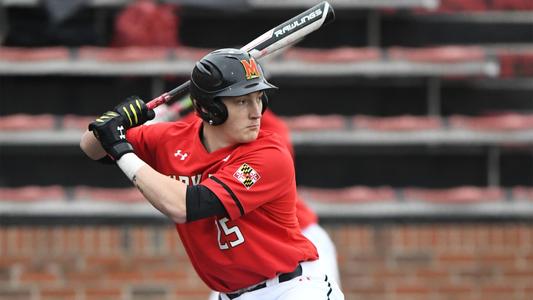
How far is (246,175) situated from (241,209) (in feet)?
0.45

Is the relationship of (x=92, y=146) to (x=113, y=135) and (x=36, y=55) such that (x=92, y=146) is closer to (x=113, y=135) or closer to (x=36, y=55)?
(x=113, y=135)

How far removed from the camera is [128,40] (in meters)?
9.34

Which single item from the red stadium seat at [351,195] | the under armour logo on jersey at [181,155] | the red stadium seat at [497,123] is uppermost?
the under armour logo on jersey at [181,155]

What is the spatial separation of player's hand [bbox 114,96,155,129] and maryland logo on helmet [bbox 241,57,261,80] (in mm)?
482

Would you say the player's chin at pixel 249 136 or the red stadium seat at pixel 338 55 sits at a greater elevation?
the red stadium seat at pixel 338 55

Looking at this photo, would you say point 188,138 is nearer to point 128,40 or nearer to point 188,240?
point 188,240

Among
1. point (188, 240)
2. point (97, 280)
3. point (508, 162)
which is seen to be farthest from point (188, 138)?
point (508, 162)

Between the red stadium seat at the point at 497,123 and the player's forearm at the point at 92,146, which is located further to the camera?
the red stadium seat at the point at 497,123

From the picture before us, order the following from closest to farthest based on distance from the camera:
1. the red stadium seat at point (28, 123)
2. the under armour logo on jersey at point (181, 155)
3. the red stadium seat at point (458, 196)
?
the under armour logo on jersey at point (181, 155)
the red stadium seat at point (28, 123)
the red stadium seat at point (458, 196)

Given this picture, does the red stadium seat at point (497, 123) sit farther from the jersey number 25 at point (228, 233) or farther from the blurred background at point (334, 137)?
the jersey number 25 at point (228, 233)

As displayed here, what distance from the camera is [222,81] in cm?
491

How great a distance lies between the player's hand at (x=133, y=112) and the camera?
5086 mm

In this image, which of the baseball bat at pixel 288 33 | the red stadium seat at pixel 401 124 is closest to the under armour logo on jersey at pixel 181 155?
the baseball bat at pixel 288 33

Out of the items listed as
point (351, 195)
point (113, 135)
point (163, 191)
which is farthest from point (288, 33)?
point (351, 195)
